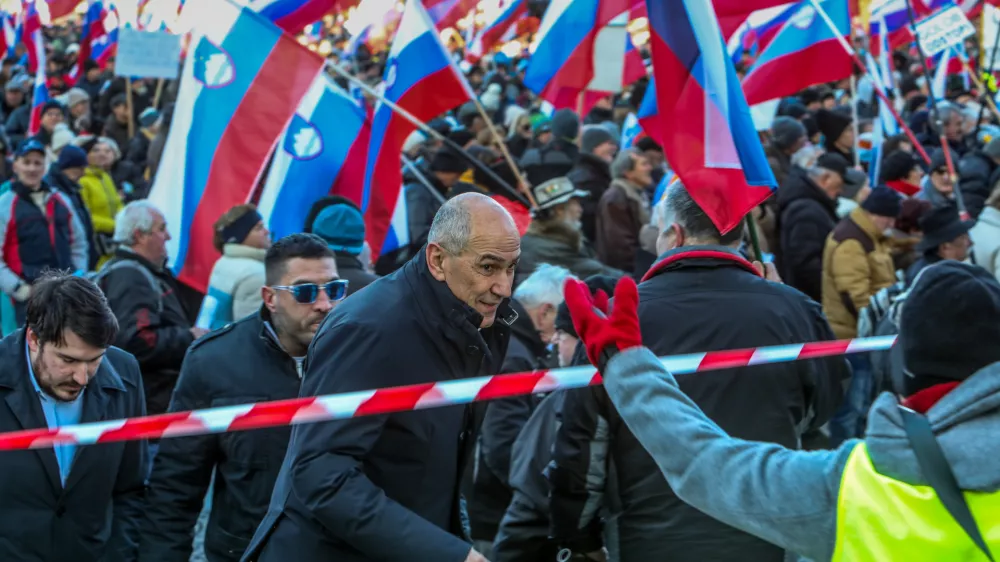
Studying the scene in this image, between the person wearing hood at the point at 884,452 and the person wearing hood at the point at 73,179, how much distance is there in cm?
860

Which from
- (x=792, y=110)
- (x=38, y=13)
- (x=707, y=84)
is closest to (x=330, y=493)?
(x=707, y=84)

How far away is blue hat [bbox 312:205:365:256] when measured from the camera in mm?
6207

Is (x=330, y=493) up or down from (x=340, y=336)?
down

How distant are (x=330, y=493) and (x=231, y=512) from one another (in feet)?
4.71

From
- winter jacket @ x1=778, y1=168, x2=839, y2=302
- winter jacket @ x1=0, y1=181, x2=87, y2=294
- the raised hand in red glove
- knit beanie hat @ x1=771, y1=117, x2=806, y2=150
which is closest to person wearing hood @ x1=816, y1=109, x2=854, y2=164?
knit beanie hat @ x1=771, y1=117, x2=806, y2=150

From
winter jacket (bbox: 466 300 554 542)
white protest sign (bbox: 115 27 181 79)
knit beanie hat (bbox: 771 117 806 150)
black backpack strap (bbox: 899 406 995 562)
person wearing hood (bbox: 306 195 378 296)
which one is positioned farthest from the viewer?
white protest sign (bbox: 115 27 181 79)

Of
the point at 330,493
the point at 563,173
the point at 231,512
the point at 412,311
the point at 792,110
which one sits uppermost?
the point at 412,311

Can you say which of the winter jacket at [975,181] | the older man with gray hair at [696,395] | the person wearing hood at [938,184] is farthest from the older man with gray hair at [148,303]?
the winter jacket at [975,181]

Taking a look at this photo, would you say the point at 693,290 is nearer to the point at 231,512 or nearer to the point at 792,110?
the point at 231,512

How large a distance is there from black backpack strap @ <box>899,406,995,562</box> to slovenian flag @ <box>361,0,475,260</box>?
6.37 m

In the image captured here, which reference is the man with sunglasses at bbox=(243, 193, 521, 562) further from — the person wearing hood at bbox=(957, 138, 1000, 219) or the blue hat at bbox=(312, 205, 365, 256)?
the person wearing hood at bbox=(957, 138, 1000, 219)

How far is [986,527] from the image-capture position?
2.10m

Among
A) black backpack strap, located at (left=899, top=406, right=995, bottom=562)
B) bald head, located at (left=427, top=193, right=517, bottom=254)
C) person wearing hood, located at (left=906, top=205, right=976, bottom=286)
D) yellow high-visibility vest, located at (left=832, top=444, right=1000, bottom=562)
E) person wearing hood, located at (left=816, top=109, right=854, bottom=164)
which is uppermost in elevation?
bald head, located at (left=427, top=193, right=517, bottom=254)

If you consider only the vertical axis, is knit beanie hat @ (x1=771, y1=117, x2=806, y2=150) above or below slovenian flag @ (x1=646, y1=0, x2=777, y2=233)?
below
